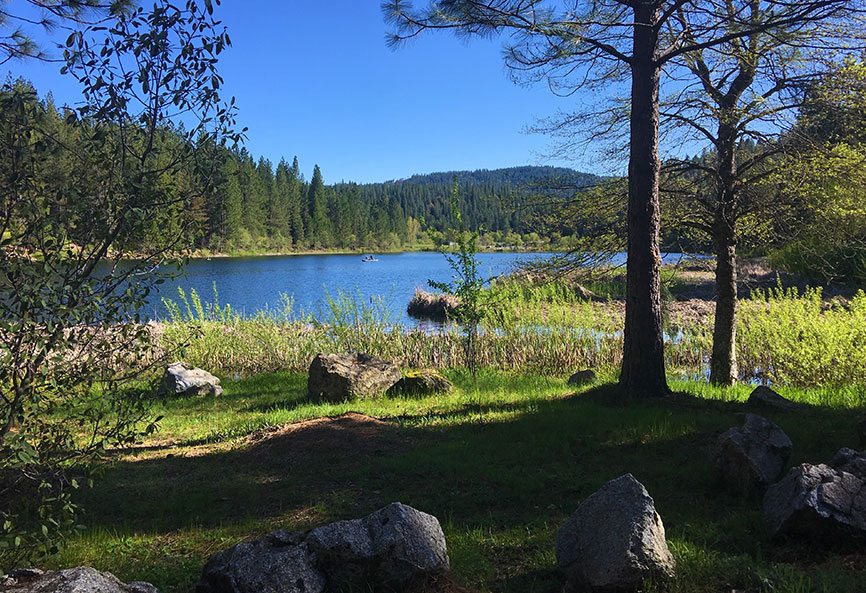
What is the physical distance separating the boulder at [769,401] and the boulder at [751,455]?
2.18 meters

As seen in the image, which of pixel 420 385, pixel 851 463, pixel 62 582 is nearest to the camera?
pixel 62 582

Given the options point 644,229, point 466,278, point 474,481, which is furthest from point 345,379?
point 644,229

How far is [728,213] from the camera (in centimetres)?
940

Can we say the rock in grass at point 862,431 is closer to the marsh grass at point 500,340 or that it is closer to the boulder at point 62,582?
the boulder at point 62,582

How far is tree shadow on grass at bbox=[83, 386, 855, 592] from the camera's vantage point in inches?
182

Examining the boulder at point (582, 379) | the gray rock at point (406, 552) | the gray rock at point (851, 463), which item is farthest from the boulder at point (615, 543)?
the boulder at point (582, 379)

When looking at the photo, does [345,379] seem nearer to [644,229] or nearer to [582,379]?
[582,379]

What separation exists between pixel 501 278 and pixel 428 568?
8211 millimetres

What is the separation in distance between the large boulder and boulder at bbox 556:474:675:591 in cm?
Answer: 75

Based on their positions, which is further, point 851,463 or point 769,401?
point 769,401

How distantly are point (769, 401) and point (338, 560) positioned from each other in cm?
585

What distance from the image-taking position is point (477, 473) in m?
5.66

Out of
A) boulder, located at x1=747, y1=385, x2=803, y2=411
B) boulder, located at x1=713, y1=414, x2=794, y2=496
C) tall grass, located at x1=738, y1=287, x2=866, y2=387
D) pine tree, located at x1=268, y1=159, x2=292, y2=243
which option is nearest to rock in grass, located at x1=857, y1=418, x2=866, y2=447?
boulder, located at x1=713, y1=414, x2=794, y2=496

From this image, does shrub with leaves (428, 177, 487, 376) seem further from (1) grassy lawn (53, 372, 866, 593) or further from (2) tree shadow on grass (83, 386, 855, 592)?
(2) tree shadow on grass (83, 386, 855, 592)
